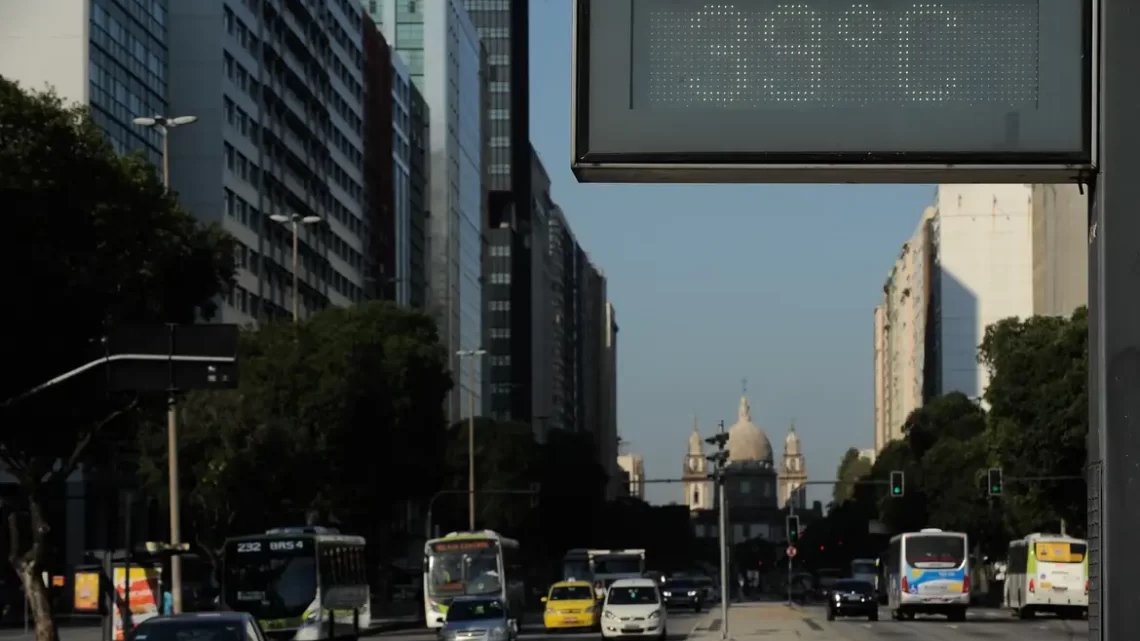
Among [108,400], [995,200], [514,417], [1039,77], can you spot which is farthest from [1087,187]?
[514,417]

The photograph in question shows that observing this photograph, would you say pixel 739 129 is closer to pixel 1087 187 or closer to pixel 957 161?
pixel 957 161

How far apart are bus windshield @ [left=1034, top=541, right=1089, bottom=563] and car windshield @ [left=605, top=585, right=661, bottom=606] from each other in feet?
63.4

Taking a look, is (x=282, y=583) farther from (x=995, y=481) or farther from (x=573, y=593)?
(x=995, y=481)

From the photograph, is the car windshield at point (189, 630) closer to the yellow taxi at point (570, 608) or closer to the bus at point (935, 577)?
the yellow taxi at point (570, 608)

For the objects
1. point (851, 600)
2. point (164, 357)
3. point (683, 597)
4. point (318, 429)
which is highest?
point (164, 357)

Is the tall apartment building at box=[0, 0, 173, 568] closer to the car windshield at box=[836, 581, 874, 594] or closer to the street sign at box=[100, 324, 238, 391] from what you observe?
the car windshield at box=[836, 581, 874, 594]

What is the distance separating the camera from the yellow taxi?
63250 mm

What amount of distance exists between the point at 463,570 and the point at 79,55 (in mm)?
24007

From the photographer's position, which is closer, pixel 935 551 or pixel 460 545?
pixel 460 545

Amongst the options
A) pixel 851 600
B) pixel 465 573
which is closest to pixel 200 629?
pixel 465 573

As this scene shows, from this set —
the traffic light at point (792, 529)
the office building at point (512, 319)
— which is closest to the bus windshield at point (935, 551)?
the traffic light at point (792, 529)

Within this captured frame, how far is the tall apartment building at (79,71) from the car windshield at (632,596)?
21365 millimetres

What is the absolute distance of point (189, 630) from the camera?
2155 centimetres

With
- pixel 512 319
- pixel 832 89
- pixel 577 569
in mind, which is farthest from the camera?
pixel 512 319
